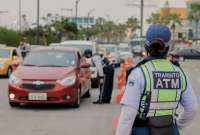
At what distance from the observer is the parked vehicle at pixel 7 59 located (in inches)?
1058

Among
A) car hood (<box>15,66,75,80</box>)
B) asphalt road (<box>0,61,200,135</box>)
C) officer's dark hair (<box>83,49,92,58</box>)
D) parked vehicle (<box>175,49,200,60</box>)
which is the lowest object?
parked vehicle (<box>175,49,200,60</box>)

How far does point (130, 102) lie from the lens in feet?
14.3

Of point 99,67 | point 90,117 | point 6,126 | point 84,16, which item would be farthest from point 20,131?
point 84,16

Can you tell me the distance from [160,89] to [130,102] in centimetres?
25

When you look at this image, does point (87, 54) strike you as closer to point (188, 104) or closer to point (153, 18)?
point (188, 104)

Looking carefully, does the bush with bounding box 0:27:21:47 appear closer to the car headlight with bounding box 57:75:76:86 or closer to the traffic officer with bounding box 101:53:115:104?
the traffic officer with bounding box 101:53:115:104

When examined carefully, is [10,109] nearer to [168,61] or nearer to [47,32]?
[168,61]

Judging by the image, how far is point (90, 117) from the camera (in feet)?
44.3

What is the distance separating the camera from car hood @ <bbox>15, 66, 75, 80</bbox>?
1458 cm

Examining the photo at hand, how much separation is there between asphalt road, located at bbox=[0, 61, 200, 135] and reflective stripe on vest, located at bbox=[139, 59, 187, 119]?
6.67 m

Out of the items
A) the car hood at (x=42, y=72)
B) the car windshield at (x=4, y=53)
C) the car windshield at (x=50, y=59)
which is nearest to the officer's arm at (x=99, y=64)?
the car windshield at (x=50, y=59)

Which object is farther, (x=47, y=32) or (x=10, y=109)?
(x=47, y=32)

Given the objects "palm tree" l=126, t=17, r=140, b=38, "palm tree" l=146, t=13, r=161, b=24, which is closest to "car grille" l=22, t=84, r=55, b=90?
"palm tree" l=146, t=13, r=161, b=24

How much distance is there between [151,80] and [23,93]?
33.6ft
